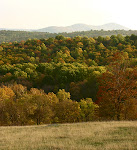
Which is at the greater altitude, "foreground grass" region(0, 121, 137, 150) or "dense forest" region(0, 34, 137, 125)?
"foreground grass" region(0, 121, 137, 150)

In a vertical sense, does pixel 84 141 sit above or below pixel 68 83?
above

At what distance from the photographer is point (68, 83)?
78625 mm

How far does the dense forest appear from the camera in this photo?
3312cm

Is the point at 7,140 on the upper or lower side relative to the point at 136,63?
upper

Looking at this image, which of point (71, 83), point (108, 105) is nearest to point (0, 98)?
point (71, 83)

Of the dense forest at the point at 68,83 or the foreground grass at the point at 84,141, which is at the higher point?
the foreground grass at the point at 84,141

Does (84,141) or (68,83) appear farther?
(68,83)

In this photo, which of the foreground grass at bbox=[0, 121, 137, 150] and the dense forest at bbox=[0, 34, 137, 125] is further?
the dense forest at bbox=[0, 34, 137, 125]

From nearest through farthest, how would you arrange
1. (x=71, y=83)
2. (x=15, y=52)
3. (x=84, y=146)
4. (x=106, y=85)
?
(x=84, y=146)
(x=106, y=85)
(x=71, y=83)
(x=15, y=52)

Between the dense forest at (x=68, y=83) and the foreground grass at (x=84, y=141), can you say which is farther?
the dense forest at (x=68, y=83)

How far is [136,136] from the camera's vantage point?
17.7m

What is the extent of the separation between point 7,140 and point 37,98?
28605 mm

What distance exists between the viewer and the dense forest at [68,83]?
33125mm

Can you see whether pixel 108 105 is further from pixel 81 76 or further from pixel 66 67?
pixel 66 67
